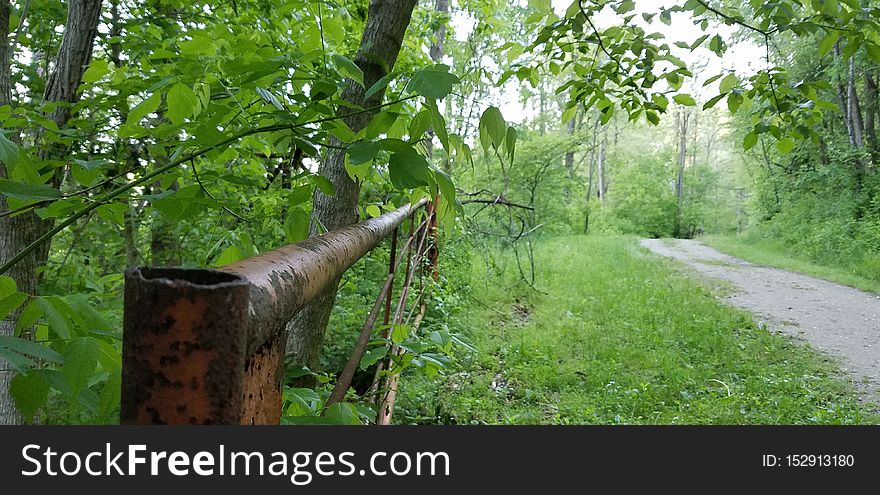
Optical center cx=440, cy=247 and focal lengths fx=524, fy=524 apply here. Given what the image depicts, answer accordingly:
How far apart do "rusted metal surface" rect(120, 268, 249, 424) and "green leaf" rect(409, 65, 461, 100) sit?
1.92 ft

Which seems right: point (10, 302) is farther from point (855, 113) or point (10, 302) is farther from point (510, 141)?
point (855, 113)

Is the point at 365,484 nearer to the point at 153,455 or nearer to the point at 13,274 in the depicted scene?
the point at 153,455

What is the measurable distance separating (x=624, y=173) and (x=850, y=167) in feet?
58.1

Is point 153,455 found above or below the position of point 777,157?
below

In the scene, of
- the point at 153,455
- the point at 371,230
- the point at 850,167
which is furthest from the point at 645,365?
the point at 850,167

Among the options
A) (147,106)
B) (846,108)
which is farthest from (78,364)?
(846,108)

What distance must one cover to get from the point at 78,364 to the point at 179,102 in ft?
2.12

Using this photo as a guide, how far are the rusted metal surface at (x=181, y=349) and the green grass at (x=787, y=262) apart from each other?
12.4 meters

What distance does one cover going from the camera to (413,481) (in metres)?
0.68

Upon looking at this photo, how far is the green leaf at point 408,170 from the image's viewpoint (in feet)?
2.97

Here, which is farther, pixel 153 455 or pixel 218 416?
pixel 153 455

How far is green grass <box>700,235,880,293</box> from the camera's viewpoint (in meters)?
10.6

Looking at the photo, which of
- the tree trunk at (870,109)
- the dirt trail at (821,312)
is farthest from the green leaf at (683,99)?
the tree trunk at (870,109)

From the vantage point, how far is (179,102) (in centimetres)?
121
